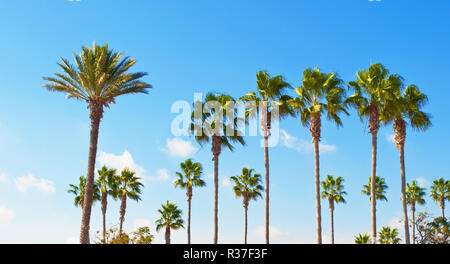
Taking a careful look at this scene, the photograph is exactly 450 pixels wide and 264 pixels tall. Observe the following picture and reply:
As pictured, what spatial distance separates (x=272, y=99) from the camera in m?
30.5

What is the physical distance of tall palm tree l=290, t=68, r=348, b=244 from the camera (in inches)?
1149

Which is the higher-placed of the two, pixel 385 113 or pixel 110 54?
pixel 110 54

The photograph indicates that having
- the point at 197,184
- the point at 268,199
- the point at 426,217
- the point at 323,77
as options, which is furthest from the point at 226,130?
the point at 426,217

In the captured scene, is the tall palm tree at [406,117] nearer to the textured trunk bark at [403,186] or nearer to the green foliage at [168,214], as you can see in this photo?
the textured trunk bark at [403,186]

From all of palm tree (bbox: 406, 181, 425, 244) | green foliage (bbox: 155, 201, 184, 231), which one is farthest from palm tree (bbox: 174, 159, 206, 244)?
palm tree (bbox: 406, 181, 425, 244)

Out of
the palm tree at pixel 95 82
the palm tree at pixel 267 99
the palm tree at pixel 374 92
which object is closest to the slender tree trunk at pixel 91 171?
the palm tree at pixel 95 82

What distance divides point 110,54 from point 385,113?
Result: 818 inches

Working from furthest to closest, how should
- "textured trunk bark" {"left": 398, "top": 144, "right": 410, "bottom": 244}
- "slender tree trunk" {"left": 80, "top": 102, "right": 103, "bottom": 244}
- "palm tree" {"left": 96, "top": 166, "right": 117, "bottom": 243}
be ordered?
1. "palm tree" {"left": 96, "top": 166, "right": 117, "bottom": 243}
2. "textured trunk bark" {"left": 398, "top": 144, "right": 410, "bottom": 244}
3. "slender tree trunk" {"left": 80, "top": 102, "right": 103, "bottom": 244}

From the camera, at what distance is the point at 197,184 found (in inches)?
2028

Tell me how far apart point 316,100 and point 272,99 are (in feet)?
10.3

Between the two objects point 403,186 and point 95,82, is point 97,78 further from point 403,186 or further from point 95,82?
point 403,186

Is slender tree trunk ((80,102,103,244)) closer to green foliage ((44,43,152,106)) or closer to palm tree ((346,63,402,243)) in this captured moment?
green foliage ((44,43,152,106))
